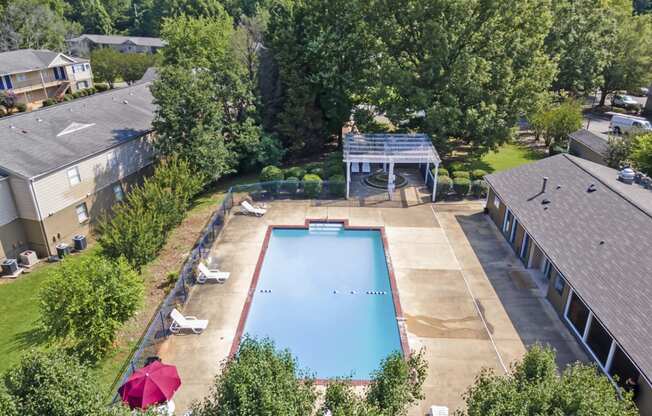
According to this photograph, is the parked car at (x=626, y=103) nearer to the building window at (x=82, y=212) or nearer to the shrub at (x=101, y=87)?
the building window at (x=82, y=212)

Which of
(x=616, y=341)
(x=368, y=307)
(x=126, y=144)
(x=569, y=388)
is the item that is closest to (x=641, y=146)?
(x=616, y=341)

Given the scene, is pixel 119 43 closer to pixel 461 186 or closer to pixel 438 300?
pixel 461 186

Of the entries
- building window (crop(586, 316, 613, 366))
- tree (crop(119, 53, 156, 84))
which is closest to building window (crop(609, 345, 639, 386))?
building window (crop(586, 316, 613, 366))

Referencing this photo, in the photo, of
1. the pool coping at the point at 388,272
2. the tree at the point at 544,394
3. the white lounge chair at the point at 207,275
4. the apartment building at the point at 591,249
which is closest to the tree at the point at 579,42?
the apartment building at the point at 591,249

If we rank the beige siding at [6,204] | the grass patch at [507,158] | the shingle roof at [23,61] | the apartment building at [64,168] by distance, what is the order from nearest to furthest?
the beige siding at [6,204] → the apartment building at [64,168] → the grass patch at [507,158] → the shingle roof at [23,61]

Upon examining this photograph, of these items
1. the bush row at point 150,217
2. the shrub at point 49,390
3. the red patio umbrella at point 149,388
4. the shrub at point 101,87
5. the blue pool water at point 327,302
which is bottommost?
the blue pool water at point 327,302
